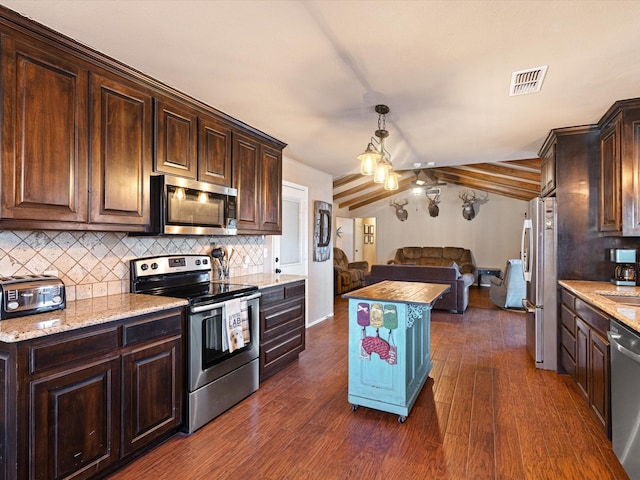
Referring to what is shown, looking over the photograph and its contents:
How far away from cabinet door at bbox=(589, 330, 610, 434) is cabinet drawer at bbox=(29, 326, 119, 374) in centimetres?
289

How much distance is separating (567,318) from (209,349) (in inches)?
122

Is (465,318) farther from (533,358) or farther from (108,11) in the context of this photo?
(108,11)

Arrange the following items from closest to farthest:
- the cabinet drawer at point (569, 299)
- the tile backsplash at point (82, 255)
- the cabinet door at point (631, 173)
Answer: the tile backsplash at point (82, 255) → the cabinet door at point (631, 173) → the cabinet drawer at point (569, 299)

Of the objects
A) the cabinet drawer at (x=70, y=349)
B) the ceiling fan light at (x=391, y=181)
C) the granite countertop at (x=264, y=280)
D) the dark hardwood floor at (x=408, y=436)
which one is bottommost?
the dark hardwood floor at (x=408, y=436)

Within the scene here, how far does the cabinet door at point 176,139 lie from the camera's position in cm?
254

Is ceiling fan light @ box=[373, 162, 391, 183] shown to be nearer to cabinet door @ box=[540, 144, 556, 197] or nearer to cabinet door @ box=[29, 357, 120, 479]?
cabinet door @ box=[540, 144, 556, 197]

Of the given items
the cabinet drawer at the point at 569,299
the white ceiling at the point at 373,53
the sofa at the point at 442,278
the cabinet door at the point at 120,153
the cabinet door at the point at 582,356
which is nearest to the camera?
the white ceiling at the point at 373,53

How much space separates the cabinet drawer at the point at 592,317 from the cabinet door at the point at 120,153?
3.08 metres

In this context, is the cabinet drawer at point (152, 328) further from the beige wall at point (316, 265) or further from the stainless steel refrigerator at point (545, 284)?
the stainless steel refrigerator at point (545, 284)

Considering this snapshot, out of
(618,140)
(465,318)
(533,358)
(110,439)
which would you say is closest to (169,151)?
(110,439)

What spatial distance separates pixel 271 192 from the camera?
3.84m

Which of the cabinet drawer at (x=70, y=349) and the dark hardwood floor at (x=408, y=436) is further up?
the cabinet drawer at (x=70, y=349)

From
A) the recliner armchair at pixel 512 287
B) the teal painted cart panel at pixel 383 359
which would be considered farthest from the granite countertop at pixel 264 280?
the recliner armchair at pixel 512 287

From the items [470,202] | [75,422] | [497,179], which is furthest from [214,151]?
[470,202]
